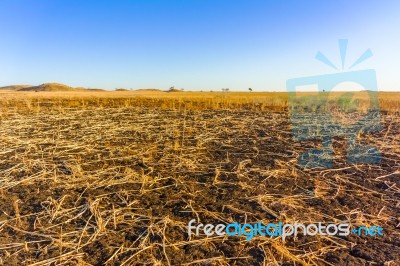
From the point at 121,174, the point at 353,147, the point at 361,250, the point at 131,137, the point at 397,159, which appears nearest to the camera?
the point at 361,250

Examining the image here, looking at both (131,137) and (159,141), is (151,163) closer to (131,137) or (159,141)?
(159,141)

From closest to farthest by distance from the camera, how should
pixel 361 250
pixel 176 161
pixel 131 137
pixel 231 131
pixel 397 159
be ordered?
pixel 361 250, pixel 176 161, pixel 397 159, pixel 131 137, pixel 231 131

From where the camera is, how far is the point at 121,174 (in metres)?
3.88

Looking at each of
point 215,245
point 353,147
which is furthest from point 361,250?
point 353,147

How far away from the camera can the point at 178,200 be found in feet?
10.2

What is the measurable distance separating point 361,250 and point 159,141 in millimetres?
4220

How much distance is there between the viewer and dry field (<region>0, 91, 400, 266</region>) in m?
2.23

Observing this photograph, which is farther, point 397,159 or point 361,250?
point 397,159
